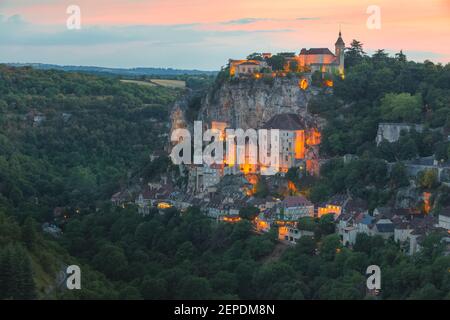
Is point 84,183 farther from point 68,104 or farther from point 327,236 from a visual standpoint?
point 327,236

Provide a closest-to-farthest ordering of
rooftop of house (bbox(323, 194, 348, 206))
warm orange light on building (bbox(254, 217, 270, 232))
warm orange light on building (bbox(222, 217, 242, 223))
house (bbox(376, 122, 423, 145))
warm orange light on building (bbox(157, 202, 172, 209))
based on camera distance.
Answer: rooftop of house (bbox(323, 194, 348, 206)) → warm orange light on building (bbox(254, 217, 270, 232)) → warm orange light on building (bbox(222, 217, 242, 223)) → house (bbox(376, 122, 423, 145)) → warm orange light on building (bbox(157, 202, 172, 209))

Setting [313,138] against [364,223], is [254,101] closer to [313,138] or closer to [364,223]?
[313,138]

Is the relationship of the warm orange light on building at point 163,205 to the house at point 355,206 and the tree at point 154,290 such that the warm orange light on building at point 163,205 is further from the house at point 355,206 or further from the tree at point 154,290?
the tree at point 154,290

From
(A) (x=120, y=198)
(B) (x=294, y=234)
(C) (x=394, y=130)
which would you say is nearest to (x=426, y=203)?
(B) (x=294, y=234)

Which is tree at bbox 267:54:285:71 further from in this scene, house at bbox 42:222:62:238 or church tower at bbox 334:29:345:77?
house at bbox 42:222:62:238

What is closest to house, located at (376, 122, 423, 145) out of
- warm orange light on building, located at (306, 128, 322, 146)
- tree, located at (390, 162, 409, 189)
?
warm orange light on building, located at (306, 128, 322, 146)

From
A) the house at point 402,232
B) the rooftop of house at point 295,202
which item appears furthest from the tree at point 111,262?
the house at point 402,232
